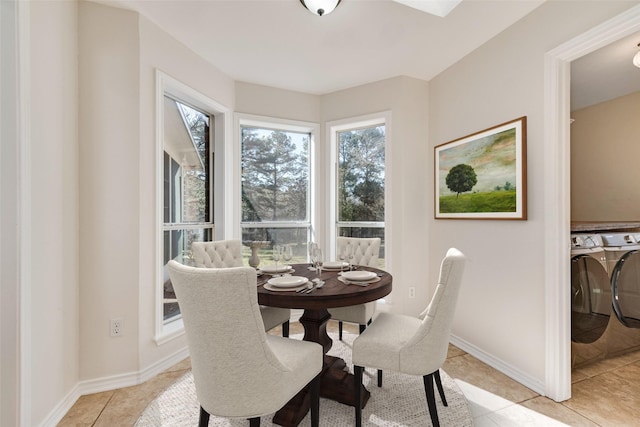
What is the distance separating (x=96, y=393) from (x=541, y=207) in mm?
3258

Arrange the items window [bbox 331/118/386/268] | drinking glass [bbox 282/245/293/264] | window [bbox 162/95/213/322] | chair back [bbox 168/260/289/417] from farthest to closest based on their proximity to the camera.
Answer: window [bbox 331/118/386/268], window [bbox 162/95/213/322], drinking glass [bbox 282/245/293/264], chair back [bbox 168/260/289/417]

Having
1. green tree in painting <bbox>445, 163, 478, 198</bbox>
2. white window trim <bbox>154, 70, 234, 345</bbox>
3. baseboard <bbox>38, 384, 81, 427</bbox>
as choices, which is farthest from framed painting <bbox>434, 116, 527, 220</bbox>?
baseboard <bbox>38, 384, 81, 427</bbox>

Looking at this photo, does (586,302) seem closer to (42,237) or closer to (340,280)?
(340,280)

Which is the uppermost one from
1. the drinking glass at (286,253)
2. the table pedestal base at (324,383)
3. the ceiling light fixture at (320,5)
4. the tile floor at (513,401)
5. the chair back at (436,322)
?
the ceiling light fixture at (320,5)

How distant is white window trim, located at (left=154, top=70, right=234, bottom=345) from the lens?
231 cm

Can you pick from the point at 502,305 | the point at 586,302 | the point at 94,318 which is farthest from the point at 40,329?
the point at 586,302

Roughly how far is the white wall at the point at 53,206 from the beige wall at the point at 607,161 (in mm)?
4890

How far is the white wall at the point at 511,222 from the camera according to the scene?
6.62 feet

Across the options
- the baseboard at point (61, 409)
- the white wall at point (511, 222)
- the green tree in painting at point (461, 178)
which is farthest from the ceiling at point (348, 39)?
the baseboard at point (61, 409)

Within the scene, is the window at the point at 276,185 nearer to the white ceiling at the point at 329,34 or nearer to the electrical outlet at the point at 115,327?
the white ceiling at the point at 329,34

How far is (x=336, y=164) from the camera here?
3.69 meters

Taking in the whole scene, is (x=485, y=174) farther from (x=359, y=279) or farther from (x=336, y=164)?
(x=336, y=164)

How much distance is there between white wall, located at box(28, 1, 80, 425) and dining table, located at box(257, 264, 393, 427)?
1187mm

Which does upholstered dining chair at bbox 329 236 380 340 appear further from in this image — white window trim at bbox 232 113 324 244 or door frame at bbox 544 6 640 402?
door frame at bbox 544 6 640 402
